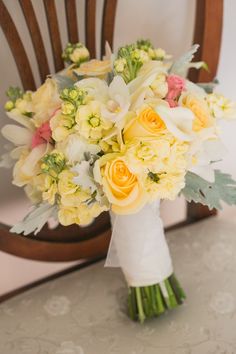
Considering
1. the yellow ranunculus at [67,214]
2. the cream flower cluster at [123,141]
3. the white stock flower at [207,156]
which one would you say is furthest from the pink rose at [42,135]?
the white stock flower at [207,156]

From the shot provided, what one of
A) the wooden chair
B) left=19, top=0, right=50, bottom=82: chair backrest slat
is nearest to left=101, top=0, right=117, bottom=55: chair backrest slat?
the wooden chair

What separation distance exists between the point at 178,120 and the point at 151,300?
342mm

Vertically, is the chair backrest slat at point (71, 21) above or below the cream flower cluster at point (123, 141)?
above

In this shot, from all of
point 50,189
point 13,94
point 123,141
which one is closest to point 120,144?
point 123,141

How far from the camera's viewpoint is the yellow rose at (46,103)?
0.72 m

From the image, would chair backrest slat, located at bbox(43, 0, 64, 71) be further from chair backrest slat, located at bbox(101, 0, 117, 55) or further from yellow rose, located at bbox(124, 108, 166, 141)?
yellow rose, located at bbox(124, 108, 166, 141)

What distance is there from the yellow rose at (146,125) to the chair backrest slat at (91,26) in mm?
270

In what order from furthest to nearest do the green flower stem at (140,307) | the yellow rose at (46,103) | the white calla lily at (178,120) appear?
the green flower stem at (140,307) → the yellow rose at (46,103) → the white calla lily at (178,120)

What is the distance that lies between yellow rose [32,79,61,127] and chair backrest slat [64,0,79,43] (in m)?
0.13

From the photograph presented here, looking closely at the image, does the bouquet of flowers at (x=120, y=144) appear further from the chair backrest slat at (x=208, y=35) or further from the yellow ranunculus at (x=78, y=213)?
the chair backrest slat at (x=208, y=35)

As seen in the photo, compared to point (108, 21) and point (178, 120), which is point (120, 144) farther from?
point (108, 21)

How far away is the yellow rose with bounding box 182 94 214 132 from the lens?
67cm

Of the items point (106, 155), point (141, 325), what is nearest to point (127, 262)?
point (141, 325)

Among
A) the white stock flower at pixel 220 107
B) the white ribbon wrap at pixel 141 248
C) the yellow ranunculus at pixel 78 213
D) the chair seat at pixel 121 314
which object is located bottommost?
the chair seat at pixel 121 314
